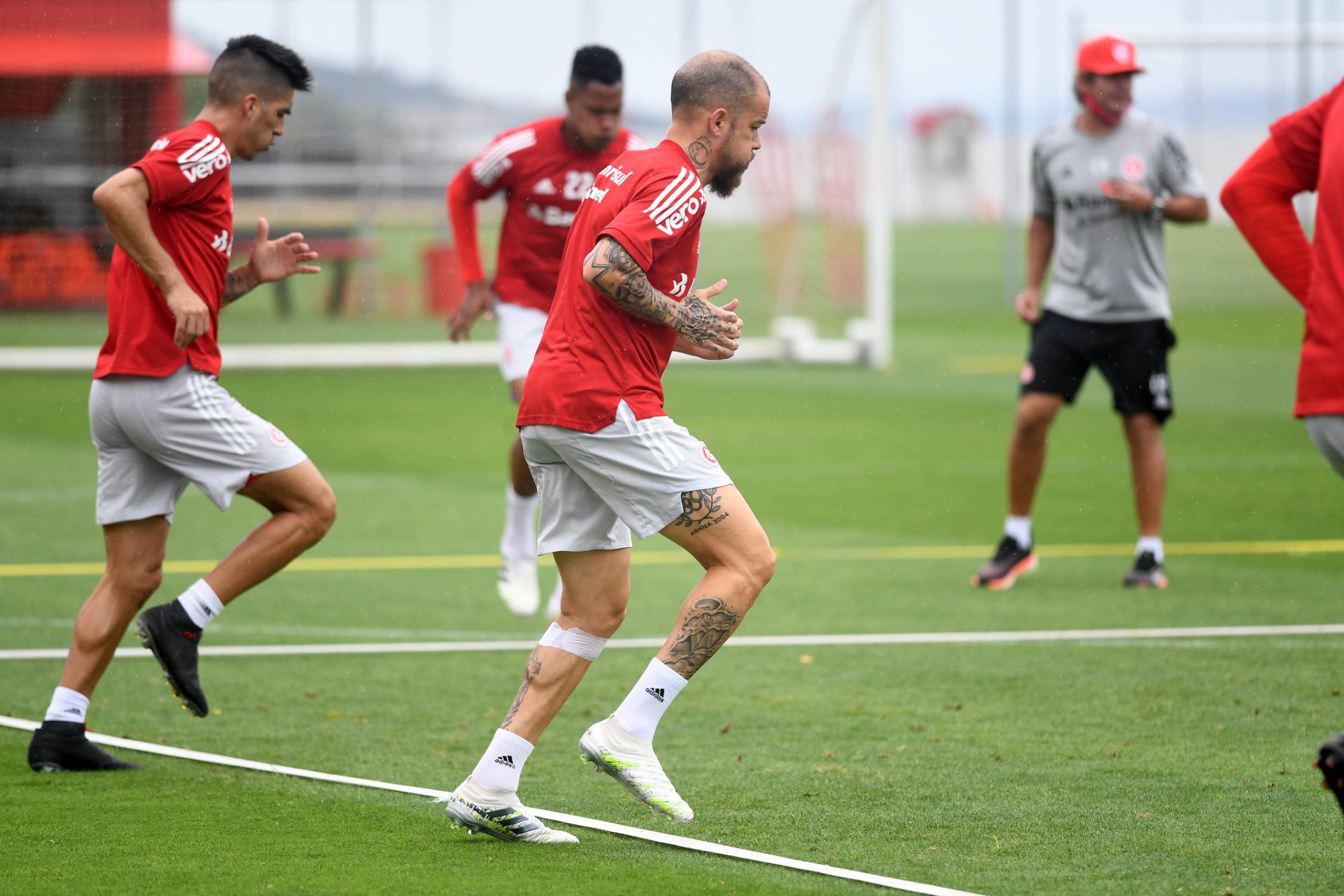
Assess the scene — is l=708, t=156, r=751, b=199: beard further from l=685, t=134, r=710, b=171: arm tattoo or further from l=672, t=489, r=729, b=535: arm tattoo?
l=672, t=489, r=729, b=535: arm tattoo

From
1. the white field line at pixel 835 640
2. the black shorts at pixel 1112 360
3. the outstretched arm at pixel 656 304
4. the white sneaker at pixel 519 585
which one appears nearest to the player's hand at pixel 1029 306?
the black shorts at pixel 1112 360

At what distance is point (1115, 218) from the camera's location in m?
8.78

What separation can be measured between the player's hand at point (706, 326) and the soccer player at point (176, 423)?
1.64 m

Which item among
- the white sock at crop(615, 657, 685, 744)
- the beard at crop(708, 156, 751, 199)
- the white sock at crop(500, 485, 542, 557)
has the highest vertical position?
the beard at crop(708, 156, 751, 199)

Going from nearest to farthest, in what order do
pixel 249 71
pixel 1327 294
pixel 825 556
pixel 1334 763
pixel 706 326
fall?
pixel 1334 763 → pixel 1327 294 → pixel 706 326 → pixel 249 71 → pixel 825 556

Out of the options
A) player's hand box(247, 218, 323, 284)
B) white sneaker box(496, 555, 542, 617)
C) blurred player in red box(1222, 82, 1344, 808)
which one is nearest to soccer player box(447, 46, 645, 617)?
white sneaker box(496, 555, 542, 617)

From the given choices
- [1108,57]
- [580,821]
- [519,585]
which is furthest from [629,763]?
[1108,57]

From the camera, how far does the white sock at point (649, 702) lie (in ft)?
14.8

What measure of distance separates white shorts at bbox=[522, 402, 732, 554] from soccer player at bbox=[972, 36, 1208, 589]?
4.45m

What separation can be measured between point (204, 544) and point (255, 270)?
4550 millimetres

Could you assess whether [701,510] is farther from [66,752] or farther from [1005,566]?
[1005,566]

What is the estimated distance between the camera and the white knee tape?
15.0 ft

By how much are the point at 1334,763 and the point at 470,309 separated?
17.2 feet

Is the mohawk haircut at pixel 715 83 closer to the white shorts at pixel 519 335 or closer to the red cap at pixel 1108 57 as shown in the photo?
the white shorts at pixel 519 335
